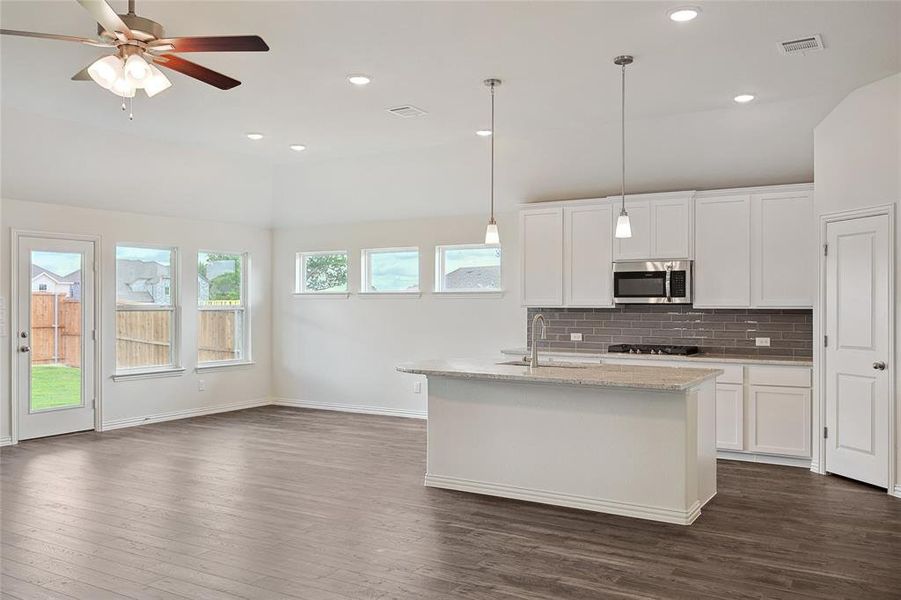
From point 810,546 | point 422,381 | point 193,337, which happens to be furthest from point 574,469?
point 193,337

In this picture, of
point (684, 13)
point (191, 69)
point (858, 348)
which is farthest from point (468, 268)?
point (191, 69)

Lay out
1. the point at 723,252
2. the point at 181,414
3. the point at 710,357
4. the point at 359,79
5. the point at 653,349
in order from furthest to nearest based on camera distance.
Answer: the point at 181,414, the point at 653,349, the point at 723,252, the point at 710,357, the point at 359,79

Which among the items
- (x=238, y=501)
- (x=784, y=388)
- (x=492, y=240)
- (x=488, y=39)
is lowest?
(x=238, y=501)

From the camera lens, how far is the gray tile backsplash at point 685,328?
6738 millimetres

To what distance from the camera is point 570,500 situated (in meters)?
4.83

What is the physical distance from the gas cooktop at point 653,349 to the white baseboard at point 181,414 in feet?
16.2

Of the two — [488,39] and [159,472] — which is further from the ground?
[488,39]

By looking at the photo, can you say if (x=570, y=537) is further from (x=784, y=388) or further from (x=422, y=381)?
(x=422, y=381)

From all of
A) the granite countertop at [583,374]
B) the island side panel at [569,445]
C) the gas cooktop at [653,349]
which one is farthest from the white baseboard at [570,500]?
the gas cooktop at [653,349]

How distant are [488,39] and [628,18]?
0.84 meters

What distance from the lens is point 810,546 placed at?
4.05 meters

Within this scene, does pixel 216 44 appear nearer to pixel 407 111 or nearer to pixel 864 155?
pixel 407 111

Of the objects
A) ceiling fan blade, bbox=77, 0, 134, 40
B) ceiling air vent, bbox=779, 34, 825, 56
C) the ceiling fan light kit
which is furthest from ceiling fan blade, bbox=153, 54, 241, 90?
ceiling air vent, bbox=779, 34, 825, 56

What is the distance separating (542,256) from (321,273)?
3448 millimetres
